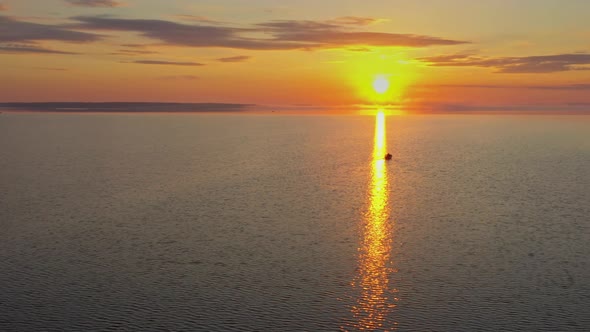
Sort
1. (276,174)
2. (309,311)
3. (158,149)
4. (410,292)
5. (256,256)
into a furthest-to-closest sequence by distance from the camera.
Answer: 1. (158,149)
2. (276,174)
3. (256,256)
4. (410,292)
5. (309,311)

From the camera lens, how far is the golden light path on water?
2564cm

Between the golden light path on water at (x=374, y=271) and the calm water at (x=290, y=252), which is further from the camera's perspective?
the calm water at (x=290, y=252)

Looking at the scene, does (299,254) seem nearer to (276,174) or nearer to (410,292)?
(410,292)

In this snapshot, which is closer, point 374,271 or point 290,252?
point 374,271

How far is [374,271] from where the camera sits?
32.4m

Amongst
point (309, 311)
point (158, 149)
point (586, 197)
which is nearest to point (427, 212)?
point (586, 197)

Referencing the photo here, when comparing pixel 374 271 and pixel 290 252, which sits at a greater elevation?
pixel 290 252

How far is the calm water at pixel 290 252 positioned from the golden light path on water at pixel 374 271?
4.6 inches

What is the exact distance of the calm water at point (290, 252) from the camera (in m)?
25.8

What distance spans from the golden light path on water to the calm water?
116 mm

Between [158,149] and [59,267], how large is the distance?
83024mm

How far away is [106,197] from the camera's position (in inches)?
2143

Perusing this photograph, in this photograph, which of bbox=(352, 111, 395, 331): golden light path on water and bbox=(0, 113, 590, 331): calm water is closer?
bbox=(352, 111, 395, 331): golden light path on water

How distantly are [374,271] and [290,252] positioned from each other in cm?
557
